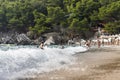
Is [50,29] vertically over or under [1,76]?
under

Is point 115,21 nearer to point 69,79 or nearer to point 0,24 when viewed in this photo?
point 0,24

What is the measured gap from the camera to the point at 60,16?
48969 mm

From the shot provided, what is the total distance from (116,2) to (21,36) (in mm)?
17301

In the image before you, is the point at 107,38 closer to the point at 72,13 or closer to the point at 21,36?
the point at 72,13

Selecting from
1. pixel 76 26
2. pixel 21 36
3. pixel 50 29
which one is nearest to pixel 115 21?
pixel 76 26

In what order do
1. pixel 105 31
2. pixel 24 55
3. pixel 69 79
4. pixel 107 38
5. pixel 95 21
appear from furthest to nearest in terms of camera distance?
pixel 95 21 → pixel 105 31 → pixel 107 38 → pixel 24 55 → pixel 69 79

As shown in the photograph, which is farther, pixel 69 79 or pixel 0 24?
pixel 0 24

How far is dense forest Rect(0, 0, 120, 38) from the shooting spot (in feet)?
148

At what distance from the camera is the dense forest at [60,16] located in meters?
45.2

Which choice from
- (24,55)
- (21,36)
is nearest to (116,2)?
(21,36)

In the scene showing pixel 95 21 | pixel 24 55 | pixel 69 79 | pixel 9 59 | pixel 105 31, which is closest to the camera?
pixel 69 79

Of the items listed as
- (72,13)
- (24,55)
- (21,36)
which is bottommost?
(21,36)

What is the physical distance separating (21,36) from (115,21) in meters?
16.6

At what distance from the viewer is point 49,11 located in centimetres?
4966
